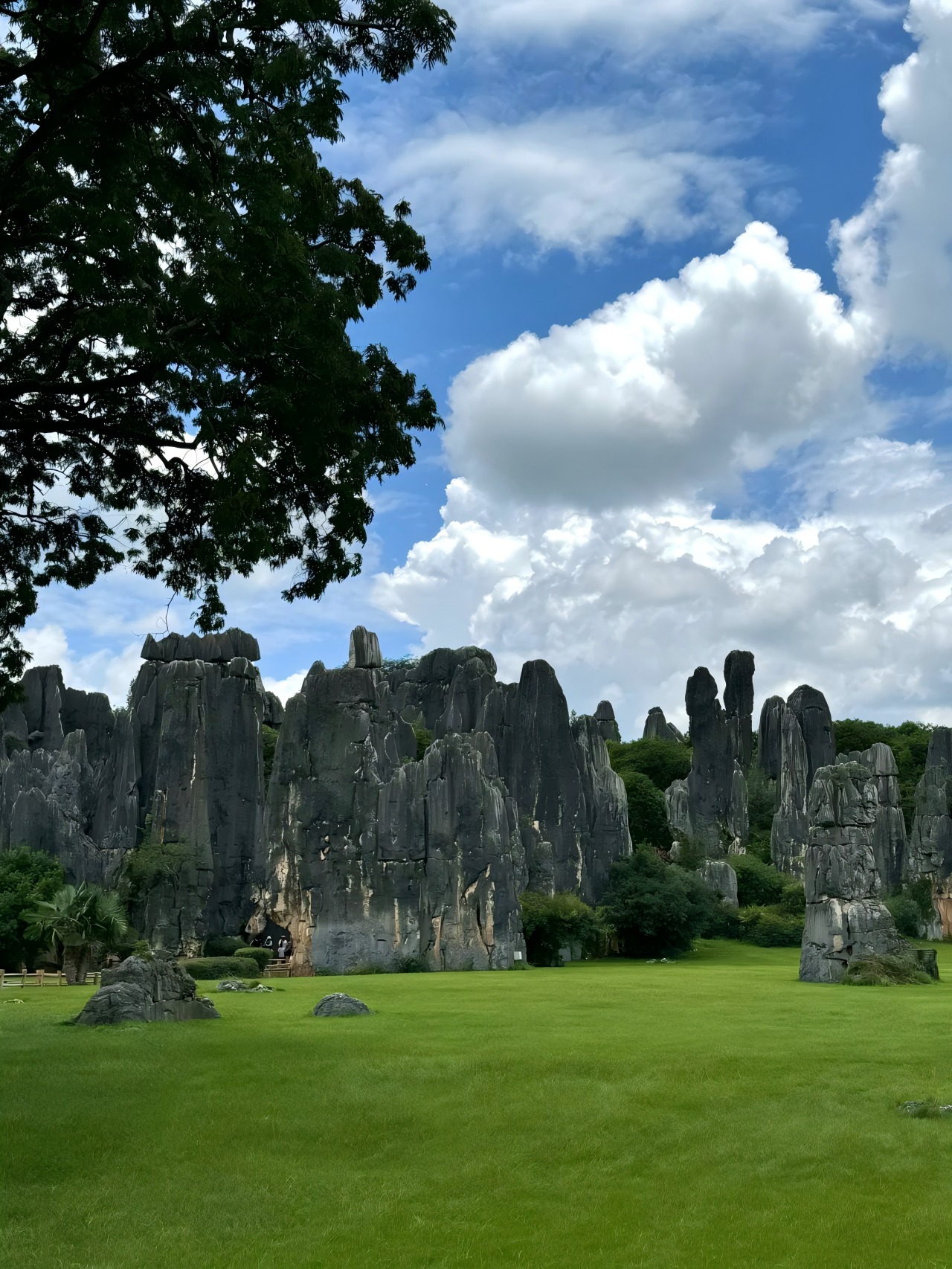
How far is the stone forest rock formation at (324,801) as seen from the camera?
42.1 m

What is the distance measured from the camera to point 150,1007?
2064 cm

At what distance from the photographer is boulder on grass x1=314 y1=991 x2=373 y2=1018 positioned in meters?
22.0

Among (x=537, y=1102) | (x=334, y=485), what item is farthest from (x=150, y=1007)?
(x=334, y=485)

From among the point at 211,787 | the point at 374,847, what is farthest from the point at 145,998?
the point at 211,787

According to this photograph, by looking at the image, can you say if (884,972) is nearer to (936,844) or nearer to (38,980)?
(38,980)

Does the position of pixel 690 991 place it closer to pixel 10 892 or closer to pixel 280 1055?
pixel 280 1055

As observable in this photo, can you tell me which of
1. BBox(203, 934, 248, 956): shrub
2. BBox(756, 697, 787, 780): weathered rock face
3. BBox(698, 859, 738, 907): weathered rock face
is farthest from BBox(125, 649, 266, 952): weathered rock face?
BBox(756, 697, 787, 780): weathered rock face

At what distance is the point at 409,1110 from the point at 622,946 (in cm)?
4126

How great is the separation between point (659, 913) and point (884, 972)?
20.6 metres

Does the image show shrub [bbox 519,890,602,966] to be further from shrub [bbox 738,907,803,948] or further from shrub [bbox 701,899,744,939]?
shrub [bbox 738,907,803,948]

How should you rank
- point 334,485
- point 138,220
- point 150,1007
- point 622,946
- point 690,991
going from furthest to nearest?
point 622,946, point 690,991, point 150,1007, point 334,485, point 138,220

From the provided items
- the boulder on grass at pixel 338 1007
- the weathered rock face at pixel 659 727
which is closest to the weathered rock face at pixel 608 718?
the weathered rock face at pixel 659 727

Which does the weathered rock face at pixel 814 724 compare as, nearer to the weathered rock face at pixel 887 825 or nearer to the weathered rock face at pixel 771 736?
the weathered rock face at pixel 771 736

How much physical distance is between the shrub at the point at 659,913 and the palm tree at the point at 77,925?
22.9 meters
